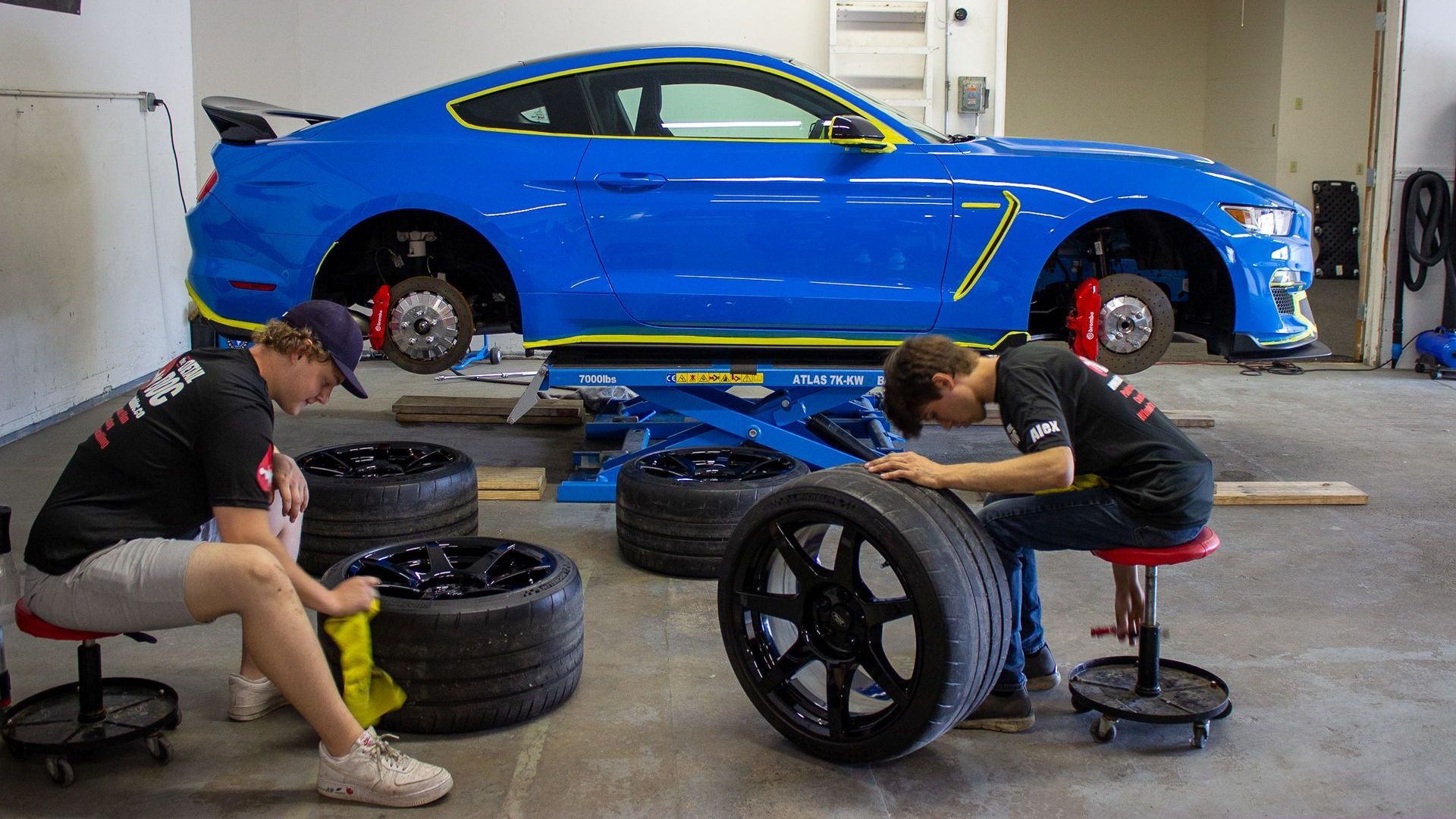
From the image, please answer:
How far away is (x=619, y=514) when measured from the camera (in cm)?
428

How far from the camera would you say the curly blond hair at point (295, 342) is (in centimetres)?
268

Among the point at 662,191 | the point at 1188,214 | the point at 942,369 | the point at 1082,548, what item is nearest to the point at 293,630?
the point at 942,369

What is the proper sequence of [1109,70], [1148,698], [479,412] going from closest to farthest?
[1148,698] < [479,412] < [1109,70]

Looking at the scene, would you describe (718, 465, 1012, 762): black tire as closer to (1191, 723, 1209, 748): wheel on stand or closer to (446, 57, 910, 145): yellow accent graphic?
(1191, 723, 1209, 748): wheel on stand

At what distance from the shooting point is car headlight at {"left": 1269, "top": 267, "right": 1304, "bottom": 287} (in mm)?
5148

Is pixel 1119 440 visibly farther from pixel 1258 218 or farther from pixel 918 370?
pixel 1258 218

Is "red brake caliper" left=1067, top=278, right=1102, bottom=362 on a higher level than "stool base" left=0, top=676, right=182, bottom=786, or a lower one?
higher

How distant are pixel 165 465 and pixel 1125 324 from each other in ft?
12.3

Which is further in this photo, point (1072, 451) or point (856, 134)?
point (856, 134)

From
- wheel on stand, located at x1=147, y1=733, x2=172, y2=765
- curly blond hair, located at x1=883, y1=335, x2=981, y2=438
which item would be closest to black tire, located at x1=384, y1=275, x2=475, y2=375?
wheel on stand, located at x1=147, y1=733, x2=172, y2=765

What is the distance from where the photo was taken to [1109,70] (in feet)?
48.4

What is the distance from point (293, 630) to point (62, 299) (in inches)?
186

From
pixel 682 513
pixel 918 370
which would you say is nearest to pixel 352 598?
pixel 918 370

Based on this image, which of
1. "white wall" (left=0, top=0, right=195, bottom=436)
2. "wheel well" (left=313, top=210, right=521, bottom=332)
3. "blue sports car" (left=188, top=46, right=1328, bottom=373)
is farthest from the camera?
"white wall" (left=0, top=0, right=195, bottom=436)
